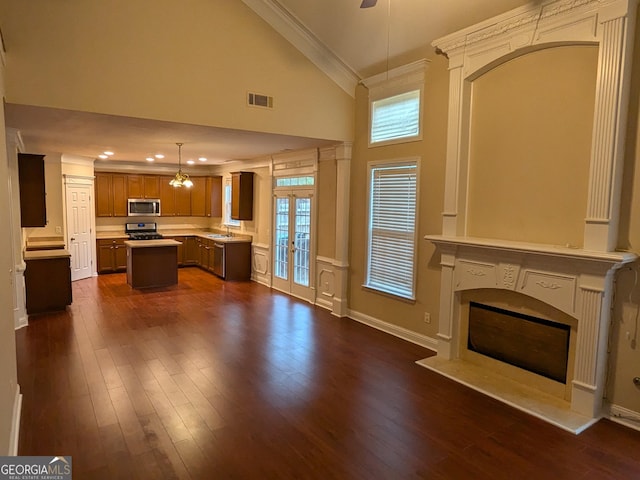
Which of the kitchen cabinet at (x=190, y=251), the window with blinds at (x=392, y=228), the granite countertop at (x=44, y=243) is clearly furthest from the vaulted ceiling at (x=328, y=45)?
the kitchen cabinet at (x=190, y=251)

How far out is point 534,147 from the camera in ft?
12.7

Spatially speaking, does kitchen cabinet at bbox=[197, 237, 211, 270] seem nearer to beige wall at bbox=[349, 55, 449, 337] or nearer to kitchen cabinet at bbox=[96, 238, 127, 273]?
kitchen cabinet at bbox=[96, 238, 127, 273]

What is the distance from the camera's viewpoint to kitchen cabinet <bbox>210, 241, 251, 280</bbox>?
884cm

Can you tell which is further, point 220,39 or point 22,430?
point 220,39

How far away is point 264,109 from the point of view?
16.6ft

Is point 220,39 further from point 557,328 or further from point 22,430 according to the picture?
point 557,328

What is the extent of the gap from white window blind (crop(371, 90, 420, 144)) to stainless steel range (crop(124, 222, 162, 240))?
6769 mm

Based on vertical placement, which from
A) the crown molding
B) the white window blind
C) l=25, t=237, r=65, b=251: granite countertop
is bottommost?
l=25, t=237, r=65, b=251: granite countertop

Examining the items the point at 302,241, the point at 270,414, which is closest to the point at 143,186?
the point at 302,241

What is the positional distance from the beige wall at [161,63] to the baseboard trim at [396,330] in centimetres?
279

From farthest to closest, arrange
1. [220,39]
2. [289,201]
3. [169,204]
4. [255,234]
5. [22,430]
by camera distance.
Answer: [169,204]
[255,234]
[289,201]
[220,39]
[22,430]

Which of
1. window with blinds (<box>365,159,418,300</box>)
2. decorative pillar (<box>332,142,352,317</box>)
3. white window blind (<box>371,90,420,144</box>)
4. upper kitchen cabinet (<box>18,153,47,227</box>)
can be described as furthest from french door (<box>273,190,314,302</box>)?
upper kitchen cabinet (<box>18,153,47,227</box>)

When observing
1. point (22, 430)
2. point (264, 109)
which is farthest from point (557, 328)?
point (22, 430)

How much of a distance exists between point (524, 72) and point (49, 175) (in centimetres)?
842
